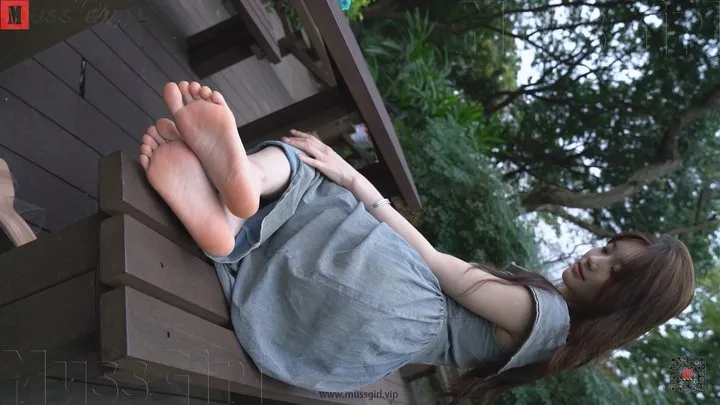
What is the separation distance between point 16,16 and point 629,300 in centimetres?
141

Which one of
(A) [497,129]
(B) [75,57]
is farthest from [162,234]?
(A) [497,129]

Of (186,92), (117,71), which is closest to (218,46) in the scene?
(117,71)

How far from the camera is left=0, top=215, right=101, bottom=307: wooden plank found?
93 cm

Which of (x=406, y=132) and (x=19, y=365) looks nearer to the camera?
(x=19, y=365)

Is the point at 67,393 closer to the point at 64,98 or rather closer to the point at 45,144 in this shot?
the point at 45,144

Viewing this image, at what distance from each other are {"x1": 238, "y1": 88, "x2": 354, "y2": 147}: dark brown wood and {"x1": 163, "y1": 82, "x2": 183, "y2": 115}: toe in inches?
42.7

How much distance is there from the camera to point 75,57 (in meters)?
1.87

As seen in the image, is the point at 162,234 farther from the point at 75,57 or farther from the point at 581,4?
the point at 581,4

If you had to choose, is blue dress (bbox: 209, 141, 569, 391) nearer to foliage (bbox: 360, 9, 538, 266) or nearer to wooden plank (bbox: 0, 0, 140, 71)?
wooden plank (bbox: 0, 0, 140, 71)

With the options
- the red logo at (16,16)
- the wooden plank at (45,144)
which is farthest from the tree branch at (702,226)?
the red logo at (16,16)

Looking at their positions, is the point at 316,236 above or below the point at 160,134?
below

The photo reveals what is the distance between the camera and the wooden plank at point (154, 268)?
0.87 metres

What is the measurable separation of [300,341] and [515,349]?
20.4 inches

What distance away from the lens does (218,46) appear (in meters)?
2.72
